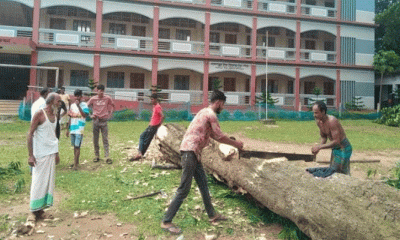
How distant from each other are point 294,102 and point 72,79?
52.5 feet

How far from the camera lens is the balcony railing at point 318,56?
2175cm

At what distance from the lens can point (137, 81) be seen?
20734 millimetres

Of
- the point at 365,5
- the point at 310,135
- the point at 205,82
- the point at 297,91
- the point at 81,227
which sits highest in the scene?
the point at 365,5

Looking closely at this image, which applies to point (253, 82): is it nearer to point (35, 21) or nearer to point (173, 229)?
point (35, 21)

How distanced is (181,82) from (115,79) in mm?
4788

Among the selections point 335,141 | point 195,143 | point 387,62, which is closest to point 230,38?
point 387,62

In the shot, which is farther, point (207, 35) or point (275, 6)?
point (275, 6)

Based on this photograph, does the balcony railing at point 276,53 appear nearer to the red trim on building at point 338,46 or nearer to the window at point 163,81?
the red trim on building at point 338,46

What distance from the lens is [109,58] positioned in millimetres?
18453

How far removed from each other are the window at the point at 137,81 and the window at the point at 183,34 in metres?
4.05

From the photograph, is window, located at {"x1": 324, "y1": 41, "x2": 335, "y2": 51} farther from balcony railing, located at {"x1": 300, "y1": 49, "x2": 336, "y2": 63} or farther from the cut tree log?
the cut tree log

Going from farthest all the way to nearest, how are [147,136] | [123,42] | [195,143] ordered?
[123,42] → [147,136] → [195,143]

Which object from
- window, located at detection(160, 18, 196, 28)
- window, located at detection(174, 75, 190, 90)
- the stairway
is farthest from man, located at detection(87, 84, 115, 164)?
window, located at detection(160, 18, 196, 28)

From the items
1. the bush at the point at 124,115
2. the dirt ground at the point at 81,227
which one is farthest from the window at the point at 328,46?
the dirt ground at the point at 81,227
